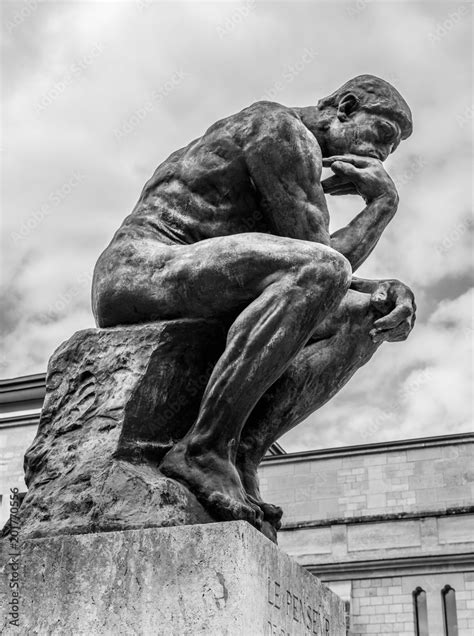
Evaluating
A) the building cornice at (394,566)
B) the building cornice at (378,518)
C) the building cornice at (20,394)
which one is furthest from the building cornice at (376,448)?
the building cornice at (20,394)

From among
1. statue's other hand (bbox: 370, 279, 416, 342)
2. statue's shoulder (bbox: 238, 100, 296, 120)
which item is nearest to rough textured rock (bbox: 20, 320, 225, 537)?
statue's other hand (bbox: 370, 279, 416, 342)

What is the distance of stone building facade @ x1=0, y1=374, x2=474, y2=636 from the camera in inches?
973

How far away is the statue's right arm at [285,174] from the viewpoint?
13.7 feet

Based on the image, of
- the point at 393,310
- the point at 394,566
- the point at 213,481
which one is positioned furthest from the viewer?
the point at 394,566

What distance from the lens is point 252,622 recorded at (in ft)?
10.4

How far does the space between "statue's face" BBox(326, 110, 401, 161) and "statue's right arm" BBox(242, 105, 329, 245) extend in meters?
0.46

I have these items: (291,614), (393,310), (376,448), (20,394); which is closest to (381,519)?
(376,448)

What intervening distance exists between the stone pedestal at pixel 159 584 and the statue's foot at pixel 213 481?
0.62 feet

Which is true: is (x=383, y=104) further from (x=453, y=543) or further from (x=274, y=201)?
(x=453, y=543)

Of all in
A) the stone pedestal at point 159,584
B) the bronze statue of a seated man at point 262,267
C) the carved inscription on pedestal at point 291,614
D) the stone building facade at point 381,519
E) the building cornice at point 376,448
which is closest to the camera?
the stone pedestal at point 159,584

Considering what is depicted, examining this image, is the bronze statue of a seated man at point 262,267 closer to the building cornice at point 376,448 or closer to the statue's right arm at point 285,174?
the statue's right arm at point 285,174

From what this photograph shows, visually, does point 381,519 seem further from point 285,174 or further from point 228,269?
point 228,269

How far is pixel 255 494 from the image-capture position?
4.11m

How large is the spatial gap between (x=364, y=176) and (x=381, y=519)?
76.9 ft
